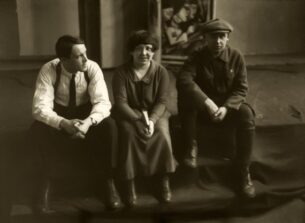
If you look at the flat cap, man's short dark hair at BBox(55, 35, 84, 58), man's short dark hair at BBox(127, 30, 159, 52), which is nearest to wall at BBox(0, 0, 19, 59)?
man's short dark hair at BBox(55, 35, 84, 58)

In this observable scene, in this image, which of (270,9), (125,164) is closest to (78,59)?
(125,164)

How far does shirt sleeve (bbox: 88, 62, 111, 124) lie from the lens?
5.34 feet

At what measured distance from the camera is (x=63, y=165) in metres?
1.65

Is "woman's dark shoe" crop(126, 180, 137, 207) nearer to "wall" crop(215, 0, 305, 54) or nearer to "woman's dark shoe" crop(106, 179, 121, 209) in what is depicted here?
"woman's dark shoe" crop(106, 179, 121, 209)

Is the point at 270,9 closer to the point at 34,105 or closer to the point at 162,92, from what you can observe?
the point at 162,92

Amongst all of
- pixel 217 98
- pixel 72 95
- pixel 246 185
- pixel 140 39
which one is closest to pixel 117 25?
pixel 140 39

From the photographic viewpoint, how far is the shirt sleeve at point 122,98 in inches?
66.1

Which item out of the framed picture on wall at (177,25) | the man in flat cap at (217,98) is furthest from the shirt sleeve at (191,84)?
the framed picture on wall at (177,25)

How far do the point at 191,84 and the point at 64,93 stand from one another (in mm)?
399

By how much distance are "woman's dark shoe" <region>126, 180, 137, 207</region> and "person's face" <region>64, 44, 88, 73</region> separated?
0.38 m

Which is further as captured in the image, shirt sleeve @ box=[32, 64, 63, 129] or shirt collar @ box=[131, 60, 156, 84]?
shirt collar @ box=[131, 60, 156, 84]

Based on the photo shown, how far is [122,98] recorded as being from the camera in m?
1.69

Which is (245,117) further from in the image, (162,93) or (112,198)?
(112,198)

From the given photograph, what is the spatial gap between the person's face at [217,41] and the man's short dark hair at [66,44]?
0.40 m
